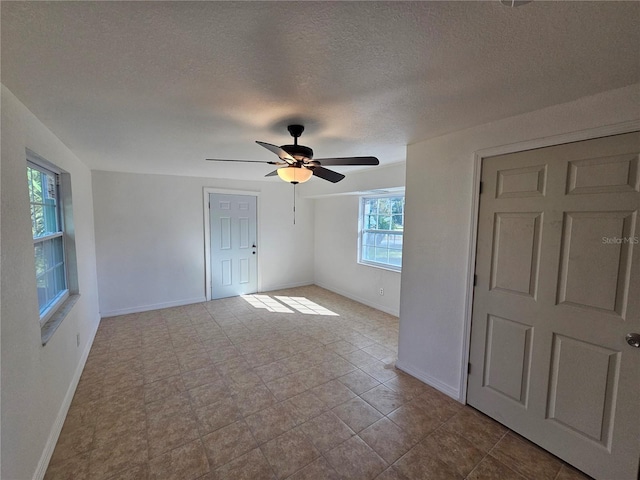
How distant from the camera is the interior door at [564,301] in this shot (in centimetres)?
154

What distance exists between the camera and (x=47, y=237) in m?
2.28

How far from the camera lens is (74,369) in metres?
2.48

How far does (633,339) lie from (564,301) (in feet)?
1.09

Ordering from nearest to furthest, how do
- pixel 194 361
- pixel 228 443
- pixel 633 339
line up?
pixel 633 339 → pixel 228 443 → pixel 194 361

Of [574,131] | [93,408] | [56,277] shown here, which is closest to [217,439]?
[93,408]

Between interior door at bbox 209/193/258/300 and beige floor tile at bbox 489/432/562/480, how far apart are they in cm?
445

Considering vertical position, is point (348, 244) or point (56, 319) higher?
point (348, 244)

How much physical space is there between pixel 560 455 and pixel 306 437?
1.67 metres

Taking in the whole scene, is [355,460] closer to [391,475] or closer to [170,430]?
[391,475]

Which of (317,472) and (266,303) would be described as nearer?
(317,472)

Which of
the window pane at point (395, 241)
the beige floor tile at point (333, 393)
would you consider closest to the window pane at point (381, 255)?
the window pane at point (395, 241)

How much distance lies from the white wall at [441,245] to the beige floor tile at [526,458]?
0.47 metres

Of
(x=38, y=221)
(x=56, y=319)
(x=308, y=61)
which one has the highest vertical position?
(x=308, y=61)

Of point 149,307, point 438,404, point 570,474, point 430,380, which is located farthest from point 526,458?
point 149,307
